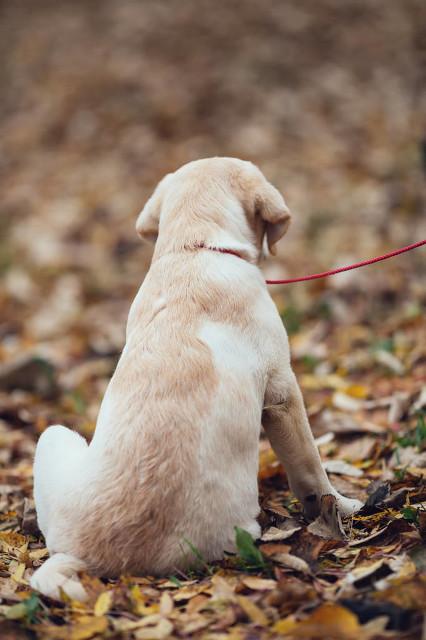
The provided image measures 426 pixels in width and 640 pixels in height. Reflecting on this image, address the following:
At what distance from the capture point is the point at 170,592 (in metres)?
2.56

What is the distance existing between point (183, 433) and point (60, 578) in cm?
68

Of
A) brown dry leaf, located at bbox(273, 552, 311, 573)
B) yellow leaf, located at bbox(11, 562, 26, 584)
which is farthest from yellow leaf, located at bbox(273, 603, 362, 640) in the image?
yellow leaf, located at bbox(11, 562, 26, 584)

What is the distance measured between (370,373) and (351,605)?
3069 mm

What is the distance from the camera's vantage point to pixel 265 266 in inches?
323

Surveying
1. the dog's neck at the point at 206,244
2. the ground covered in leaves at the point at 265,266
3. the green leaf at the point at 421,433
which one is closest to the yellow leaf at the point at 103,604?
the ground covered in leaves at the point at 265,266

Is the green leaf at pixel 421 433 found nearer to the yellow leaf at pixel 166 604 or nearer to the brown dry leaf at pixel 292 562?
the brown dry leaf at pixel 292 562

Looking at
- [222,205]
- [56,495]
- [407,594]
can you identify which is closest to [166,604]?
[56,495]

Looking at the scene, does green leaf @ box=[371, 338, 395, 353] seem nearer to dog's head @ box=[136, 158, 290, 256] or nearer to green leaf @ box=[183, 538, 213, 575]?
dog's head @ box=[136, 158, 290, 256]

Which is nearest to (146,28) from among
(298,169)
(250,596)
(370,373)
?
(298,169)

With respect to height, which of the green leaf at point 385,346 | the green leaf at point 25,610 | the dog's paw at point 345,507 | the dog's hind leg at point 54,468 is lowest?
the green leaf at point 385,346

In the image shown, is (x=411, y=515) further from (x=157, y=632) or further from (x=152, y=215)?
(x=152, y=215)

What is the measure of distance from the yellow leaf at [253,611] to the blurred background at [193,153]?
8.83ft

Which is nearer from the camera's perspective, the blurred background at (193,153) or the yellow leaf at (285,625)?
the yellow leaf at (285,625)

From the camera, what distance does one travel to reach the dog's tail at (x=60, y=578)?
8.19ft
